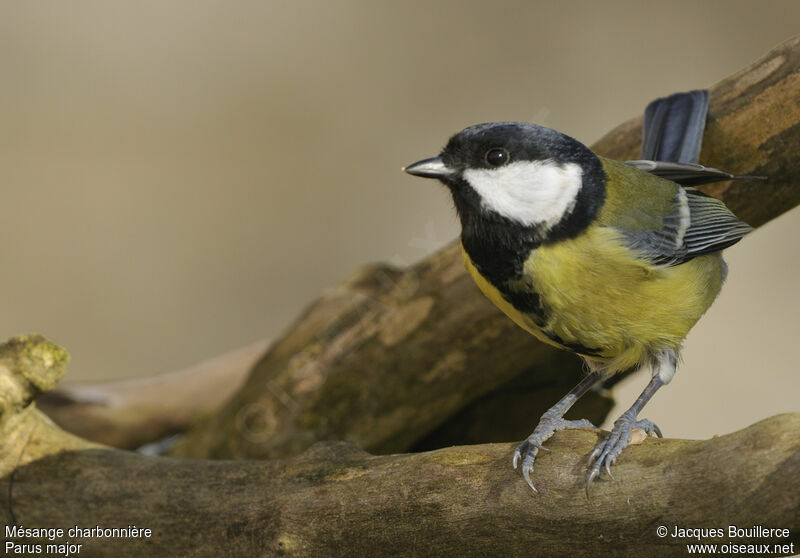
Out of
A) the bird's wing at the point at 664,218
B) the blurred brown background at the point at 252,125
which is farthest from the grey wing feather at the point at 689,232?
the blurred brown background at the point at 252,125

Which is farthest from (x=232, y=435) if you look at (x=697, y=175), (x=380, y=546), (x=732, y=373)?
(x=732, y=373)

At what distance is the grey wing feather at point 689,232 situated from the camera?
2031 millimetres

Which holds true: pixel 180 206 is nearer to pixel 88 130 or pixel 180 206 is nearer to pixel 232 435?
pixel 88 130

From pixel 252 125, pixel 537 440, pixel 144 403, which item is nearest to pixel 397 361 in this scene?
pixel 537 440

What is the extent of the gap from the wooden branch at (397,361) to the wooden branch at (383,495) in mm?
808

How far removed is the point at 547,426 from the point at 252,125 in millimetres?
4016

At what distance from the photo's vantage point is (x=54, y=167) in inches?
206

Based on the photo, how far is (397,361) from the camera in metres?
2.82

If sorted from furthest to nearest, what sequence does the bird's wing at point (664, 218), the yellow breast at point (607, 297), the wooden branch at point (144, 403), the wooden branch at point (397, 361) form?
the wooden branch at point (144, 403) < the wooden branch at point (397, 361) < the bird's wing at point (664, 218) < the yellow breast at point (607, 297)

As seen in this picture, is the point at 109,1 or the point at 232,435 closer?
the point at 232,435

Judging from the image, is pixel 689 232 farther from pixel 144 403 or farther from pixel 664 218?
pixel 144 403

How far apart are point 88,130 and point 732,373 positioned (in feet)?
13.5

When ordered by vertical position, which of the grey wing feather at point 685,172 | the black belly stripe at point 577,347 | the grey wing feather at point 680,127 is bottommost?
the black belly stripe at point 577,347

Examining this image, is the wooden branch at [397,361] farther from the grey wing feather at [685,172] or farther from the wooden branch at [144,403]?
the wooden branch at [144,403]
